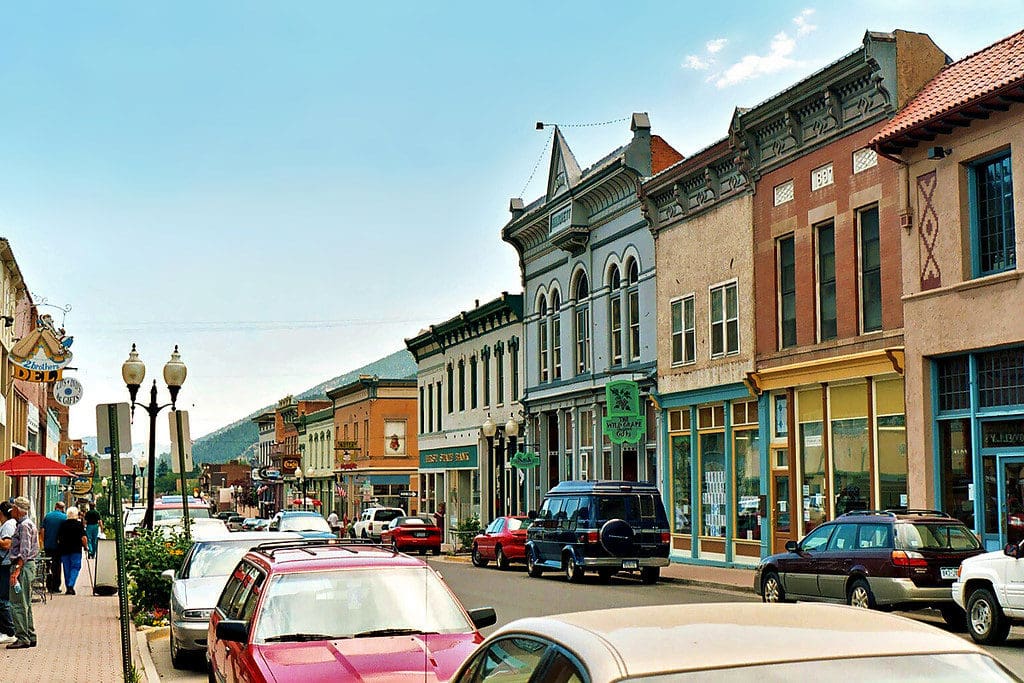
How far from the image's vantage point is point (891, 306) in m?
26.2

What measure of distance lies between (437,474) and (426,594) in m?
52.3

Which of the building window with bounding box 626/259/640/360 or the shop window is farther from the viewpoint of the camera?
the building window with bounding box 626/259/640/360

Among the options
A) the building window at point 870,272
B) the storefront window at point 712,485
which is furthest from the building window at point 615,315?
the building window at point 870,272

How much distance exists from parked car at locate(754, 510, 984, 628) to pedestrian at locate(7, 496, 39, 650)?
1111 cm

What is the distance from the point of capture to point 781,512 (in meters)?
30.4

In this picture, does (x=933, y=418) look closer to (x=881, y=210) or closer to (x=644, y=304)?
(x=881, y=210)

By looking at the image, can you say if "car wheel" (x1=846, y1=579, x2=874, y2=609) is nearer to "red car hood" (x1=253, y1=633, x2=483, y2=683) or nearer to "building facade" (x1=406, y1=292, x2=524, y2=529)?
"red car hood" (x1=253, y1=633, x2=483, y2=683)

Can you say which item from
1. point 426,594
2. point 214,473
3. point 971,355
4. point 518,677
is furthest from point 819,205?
point 214,473

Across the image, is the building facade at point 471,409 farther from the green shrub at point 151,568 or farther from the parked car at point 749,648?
the parked car at point 749,648

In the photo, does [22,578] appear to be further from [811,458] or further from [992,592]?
[811,458]

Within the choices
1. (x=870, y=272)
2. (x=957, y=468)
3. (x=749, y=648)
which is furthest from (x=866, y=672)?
(x=870, y=272)

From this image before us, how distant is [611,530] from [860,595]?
10.7 metres

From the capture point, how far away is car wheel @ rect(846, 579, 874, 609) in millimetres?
18156

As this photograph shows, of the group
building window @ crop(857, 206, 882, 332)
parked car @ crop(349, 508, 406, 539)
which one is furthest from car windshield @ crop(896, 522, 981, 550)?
parked car @ crop(349, 508, 406, 539)
